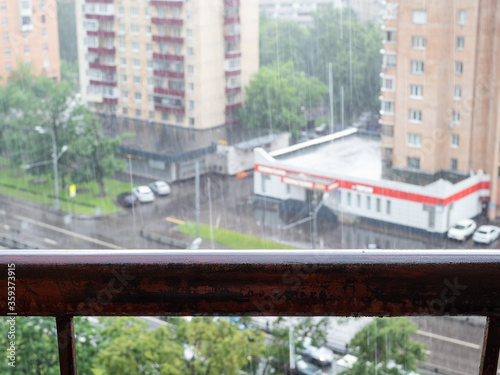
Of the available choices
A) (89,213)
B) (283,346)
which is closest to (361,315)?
(283,346)

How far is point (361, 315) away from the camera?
0.79 ft

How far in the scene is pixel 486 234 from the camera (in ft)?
18.7

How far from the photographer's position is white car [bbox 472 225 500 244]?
5.64 m

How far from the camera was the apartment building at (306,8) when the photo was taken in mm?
8648

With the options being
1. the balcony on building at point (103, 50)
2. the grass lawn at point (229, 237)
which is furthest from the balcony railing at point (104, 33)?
the grass lawn at point (229, 237)

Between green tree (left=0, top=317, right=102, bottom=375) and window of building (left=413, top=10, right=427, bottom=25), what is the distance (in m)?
3.44

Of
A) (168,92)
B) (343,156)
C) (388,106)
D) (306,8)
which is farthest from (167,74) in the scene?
(388,106)

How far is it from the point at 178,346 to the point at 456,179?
3391mm

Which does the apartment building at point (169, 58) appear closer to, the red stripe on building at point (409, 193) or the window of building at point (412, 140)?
the red stripe on building at point (409, 193)

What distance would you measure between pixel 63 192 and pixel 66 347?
737cm

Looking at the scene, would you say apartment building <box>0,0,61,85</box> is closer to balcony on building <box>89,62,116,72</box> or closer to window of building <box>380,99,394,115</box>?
balcony on building <box>89,62,116,72</box>

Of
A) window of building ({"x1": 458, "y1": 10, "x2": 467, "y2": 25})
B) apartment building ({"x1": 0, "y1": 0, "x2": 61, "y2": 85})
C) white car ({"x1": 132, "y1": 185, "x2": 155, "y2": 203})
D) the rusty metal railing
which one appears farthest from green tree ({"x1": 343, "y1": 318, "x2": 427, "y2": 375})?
apartment building ({"x1": 0, "y1": 0, "x2": 61, "y2": 85})

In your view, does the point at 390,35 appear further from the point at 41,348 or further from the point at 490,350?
the point at 490,350

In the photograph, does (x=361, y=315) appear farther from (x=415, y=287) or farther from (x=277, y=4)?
(x=277, y=4)
